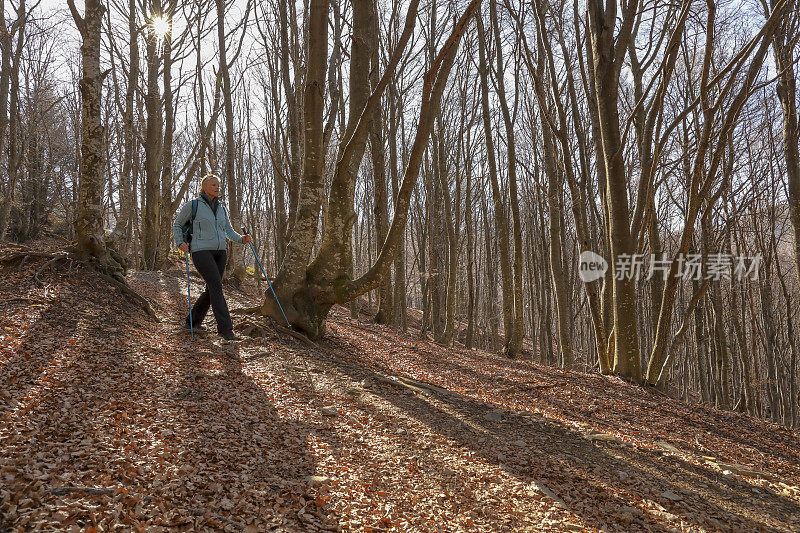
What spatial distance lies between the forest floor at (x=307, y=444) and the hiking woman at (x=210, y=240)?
1.55ft

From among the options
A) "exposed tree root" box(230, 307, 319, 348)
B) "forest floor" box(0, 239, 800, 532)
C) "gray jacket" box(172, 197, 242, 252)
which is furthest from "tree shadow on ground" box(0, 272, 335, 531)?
"gray jacket" box(172, 197, 242, 252)

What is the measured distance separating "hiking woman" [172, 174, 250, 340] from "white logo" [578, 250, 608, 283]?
584 cm

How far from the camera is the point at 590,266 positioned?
28.9ft

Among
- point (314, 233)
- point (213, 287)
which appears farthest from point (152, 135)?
point (213, 287)

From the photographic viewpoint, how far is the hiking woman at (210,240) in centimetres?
532

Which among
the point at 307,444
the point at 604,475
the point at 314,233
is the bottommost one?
the point at 604,475

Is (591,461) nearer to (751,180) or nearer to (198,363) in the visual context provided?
(198,363)

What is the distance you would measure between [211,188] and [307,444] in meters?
3.48

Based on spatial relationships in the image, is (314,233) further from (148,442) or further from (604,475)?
(604,475)

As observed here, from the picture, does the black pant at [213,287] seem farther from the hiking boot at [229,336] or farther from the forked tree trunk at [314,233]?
the forked tree trunk at [314,233]

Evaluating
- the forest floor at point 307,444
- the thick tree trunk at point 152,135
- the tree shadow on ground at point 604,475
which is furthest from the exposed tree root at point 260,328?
the thick tree trunk at point 152,135

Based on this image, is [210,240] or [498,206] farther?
[498,206]

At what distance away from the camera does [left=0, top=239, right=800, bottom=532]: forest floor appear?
234 cm

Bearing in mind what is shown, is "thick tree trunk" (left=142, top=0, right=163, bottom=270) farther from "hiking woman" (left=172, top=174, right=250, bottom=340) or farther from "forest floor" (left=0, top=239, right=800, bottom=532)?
"hiking woman" (left=172, top=174, right=250, bottom=340)
